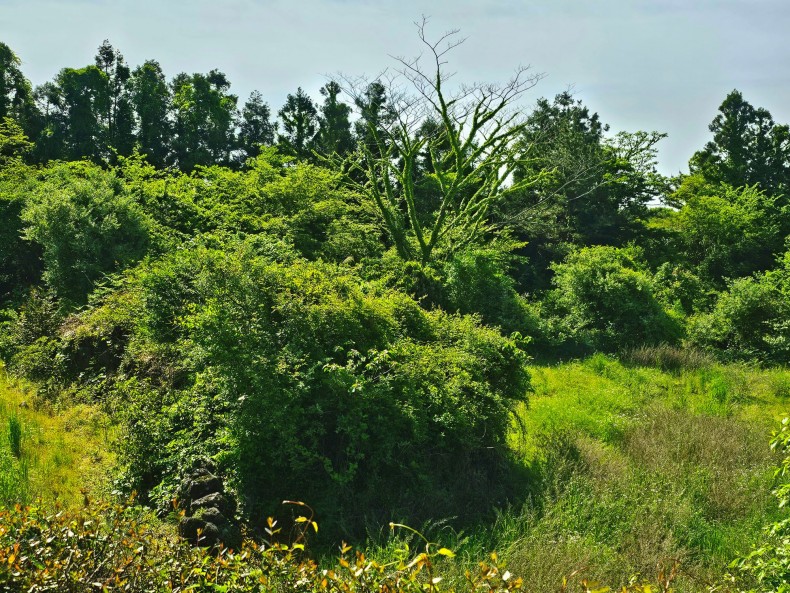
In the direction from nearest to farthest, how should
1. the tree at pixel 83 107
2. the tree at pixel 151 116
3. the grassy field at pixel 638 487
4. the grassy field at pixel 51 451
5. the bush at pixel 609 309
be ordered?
1. the grassy field at pixel 638 487
2. the grassy field at pixel 51 451
3. the bush at pixel 609 309
4. the tree at pixel 83 107
5. the tree at pixel 151 116

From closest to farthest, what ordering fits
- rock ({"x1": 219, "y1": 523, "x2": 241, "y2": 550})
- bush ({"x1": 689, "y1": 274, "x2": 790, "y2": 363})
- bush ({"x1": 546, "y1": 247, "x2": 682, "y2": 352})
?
rock ({"x1": 219, "y1": 523, "x2": 241, "y2": 550})
bush ({"x1": 689, "y1": 274, "x2": 790, "y2": 363})
bush ({"x1": 546, "y1": 247, "x2": 682, "y2": 352})

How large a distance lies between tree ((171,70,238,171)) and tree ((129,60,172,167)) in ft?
2.13

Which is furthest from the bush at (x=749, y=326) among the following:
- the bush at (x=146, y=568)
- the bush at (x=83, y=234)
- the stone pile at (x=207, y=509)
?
the bush at (x=146, y=568)

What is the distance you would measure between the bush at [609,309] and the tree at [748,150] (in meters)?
17.6

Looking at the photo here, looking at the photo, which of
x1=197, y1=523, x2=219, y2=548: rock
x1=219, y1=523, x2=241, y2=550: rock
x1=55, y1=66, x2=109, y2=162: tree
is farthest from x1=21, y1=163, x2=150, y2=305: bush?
x1=55, y1=66, x2=109, y2=162: tree

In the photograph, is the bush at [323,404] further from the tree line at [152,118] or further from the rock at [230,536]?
the tree line at [152,118]

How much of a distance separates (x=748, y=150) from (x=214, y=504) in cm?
3487

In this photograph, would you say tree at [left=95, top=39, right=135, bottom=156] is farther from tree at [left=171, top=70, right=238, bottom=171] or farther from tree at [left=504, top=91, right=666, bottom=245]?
tree at [left=504, top=91, right=666, bottom=245]

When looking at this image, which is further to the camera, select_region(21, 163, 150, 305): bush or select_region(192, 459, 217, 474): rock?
select_region(21, 163, 150, 305): bush

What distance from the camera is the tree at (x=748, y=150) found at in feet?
106

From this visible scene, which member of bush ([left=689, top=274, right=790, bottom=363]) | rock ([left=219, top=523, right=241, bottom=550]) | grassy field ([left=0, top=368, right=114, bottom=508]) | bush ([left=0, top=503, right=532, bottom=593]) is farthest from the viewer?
bush ([left=689, top=274, right=790, bottom=363])

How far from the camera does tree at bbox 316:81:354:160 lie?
32.0 meters

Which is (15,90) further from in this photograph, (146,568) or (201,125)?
(146,568)

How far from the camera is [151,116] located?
117ft
